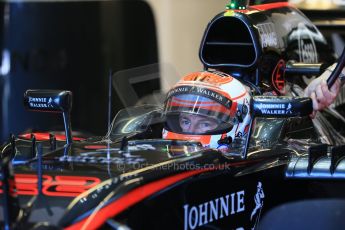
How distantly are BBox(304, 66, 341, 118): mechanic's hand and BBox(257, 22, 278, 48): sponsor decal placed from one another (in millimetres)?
279

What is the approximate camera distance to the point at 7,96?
22.9ft

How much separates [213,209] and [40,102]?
883mm

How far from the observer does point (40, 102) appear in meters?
3.40

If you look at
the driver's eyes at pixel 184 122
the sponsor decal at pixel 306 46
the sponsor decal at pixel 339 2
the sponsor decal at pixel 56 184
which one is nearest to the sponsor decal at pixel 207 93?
the driver's eyes at pixel 184 122

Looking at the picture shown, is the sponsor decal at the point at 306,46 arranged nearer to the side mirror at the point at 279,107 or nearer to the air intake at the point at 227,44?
the air intake at the point at 227,44

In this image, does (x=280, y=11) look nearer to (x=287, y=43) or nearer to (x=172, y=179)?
(x=287, y=43)

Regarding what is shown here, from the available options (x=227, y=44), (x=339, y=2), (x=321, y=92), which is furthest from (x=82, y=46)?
(x=321, y=92)

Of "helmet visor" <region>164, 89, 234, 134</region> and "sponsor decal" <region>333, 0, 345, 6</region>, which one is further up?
"sponsor decal" <region>333, 0, 345, 6</region>

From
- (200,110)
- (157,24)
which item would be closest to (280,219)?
(200,110)

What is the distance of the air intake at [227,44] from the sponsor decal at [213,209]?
1056 mm

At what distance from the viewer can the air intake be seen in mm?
4004

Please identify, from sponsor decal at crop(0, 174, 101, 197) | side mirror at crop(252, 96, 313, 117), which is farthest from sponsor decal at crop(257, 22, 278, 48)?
sponsor decal at crop(0, 174, 101, 197)

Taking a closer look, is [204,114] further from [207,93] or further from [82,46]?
[82,46]

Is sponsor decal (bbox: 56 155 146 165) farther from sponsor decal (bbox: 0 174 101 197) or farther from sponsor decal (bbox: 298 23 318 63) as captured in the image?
sponsor decal (bbox: 298 23 318 63)
